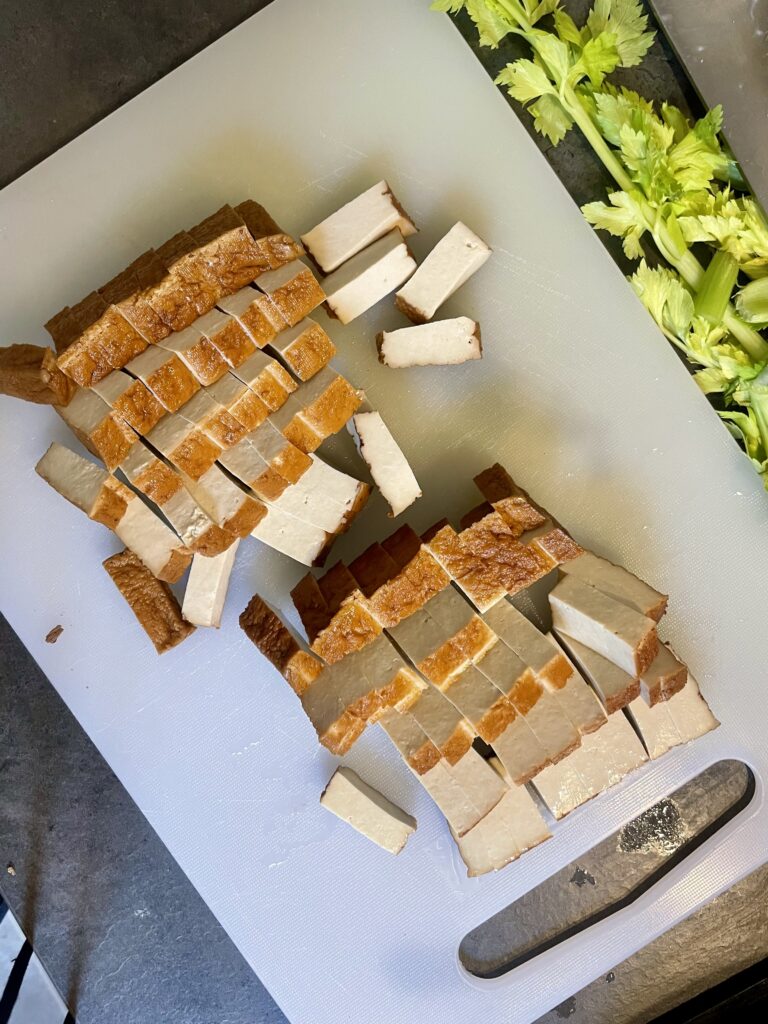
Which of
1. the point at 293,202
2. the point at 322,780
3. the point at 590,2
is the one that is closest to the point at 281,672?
the point at 322,780

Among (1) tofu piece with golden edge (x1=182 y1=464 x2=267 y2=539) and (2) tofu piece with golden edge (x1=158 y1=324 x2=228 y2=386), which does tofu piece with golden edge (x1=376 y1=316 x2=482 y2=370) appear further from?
(1) tofu piece with golden edge (x1=182 y1=464 x2=267 y2=539)

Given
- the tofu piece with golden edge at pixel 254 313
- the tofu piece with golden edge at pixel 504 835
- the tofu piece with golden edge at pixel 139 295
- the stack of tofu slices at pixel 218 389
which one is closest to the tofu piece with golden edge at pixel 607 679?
the tofu piece with golden edge at pixel 504 835

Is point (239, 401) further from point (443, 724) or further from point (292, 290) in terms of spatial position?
point (443, 724)

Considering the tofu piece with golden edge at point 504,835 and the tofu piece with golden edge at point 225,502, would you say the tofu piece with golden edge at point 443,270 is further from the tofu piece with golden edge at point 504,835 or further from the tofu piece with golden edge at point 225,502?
the tofu piece with golden edge at point 504,835

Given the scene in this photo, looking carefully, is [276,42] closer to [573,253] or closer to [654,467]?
[573,253]

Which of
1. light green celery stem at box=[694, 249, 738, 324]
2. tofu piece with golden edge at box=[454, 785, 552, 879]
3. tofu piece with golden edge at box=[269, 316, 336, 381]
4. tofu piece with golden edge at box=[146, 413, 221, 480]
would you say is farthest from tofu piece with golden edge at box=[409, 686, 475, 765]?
light green celery stem at box=[694, 249, 738, 324]

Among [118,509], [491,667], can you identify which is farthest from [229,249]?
[491,667]

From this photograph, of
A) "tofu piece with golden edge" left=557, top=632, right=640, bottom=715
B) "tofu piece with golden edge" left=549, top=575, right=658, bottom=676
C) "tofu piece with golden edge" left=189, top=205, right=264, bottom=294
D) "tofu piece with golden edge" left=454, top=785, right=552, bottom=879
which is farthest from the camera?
"tofu piece with golden edge" left=454, top=785, right=552, bottom=879
